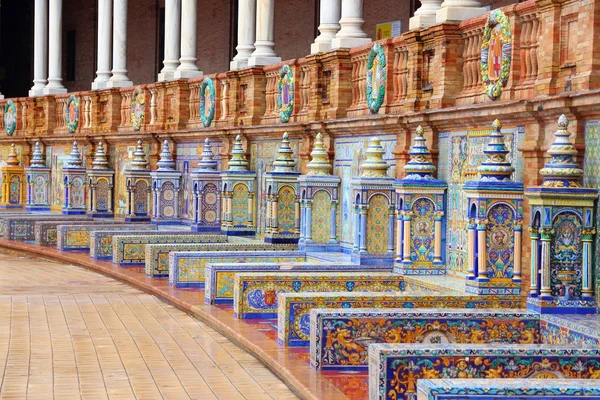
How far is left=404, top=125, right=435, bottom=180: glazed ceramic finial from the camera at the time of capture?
39.1ft

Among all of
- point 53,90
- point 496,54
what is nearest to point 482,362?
point 496,54

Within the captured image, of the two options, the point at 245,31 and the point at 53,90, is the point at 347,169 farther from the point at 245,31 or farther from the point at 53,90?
the point at 53,90

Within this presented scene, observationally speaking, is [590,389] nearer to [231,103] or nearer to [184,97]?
[231,103]

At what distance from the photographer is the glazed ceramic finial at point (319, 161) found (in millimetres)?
15023

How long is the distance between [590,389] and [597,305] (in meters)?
3.08

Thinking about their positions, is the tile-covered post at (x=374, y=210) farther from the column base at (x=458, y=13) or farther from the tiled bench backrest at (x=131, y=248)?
the tiled bench backrest at (x=131, y=248)

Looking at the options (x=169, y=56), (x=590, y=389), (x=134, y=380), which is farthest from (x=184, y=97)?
(x=590, y=389)

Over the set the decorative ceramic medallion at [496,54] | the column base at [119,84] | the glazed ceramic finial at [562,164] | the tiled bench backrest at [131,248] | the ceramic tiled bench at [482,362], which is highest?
the column base at [119,84]

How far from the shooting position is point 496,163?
1012 cm

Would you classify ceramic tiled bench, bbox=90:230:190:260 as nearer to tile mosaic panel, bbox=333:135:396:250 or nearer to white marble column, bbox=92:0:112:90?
tile mosaic panel, bbox=333:135:396:250

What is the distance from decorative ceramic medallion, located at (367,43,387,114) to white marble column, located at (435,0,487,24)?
1521 mm

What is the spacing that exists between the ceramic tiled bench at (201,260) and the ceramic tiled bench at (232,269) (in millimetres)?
438

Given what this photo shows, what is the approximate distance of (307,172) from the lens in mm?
16094

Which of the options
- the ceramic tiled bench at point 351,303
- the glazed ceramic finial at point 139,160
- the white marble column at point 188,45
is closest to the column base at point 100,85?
the glazed ceramic finial at point 139,160
